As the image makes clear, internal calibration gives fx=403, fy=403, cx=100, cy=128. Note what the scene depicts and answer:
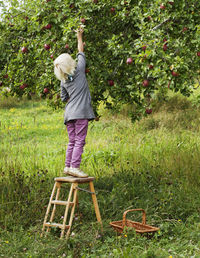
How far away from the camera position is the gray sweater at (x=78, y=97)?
15.0ft

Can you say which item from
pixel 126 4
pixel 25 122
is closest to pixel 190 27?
pixel 126 4

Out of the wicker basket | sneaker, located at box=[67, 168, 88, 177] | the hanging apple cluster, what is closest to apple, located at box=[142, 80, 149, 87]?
the hanging apple cluster

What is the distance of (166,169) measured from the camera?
6922 mm

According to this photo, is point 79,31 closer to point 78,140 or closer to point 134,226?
Result: point 78,140

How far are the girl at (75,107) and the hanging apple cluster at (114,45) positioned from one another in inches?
34.8

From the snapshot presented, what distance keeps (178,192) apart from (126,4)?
9.34 ft

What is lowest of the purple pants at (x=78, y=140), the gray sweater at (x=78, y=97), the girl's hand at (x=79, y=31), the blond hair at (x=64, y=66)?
the purple pants at (x=78, y=140)

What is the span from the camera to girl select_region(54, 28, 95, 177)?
4578 mm

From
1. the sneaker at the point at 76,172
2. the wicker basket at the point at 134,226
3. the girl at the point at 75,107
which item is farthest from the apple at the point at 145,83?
the wicker basket at the point at 134,226

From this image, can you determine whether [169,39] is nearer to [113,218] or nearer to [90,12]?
[90,12]

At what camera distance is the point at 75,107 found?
4.61 m

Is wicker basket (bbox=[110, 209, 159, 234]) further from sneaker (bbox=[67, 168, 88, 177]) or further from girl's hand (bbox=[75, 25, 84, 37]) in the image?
girl's hand (bbox=[75, 25, 84, 37])

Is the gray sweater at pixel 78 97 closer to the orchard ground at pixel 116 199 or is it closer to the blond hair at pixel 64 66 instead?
the blond hair at pixel 64 66

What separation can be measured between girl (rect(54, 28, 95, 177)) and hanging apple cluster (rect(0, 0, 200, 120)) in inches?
34.8
